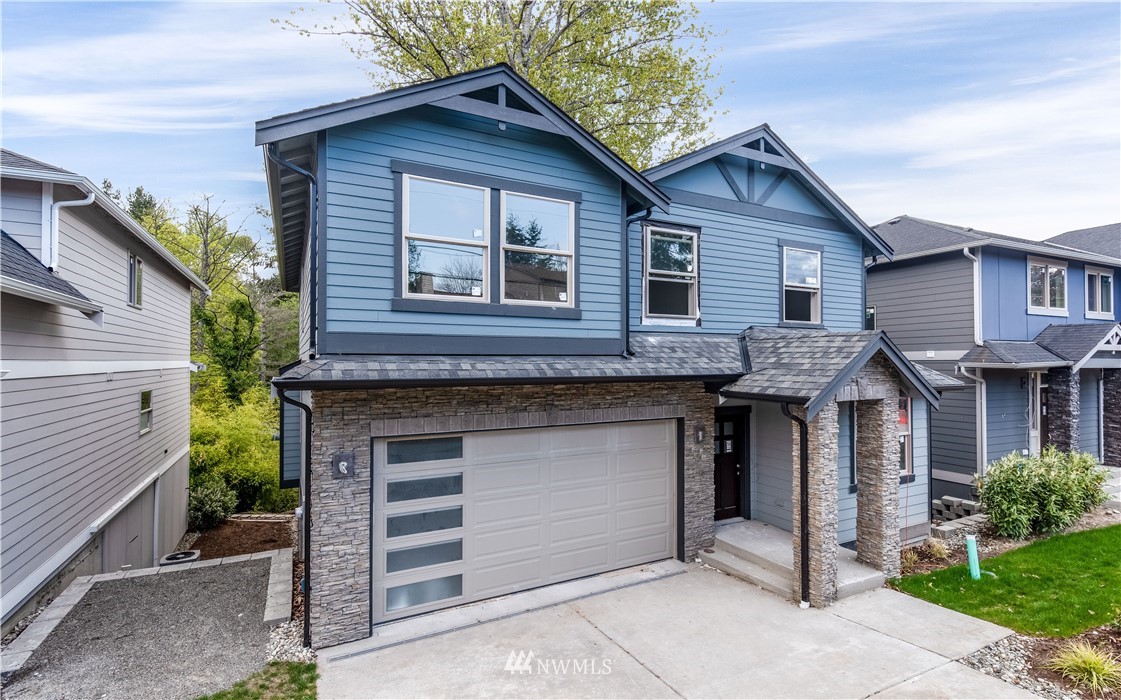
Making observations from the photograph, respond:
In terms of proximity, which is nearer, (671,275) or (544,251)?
(544,251)

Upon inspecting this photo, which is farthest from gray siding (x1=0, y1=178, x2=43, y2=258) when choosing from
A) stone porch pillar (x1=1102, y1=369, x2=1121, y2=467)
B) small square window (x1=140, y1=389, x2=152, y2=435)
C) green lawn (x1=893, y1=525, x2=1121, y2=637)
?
stone porch pillar (x1=1102, y1=369, x2=1121, y2=467)

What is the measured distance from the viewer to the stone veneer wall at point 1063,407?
41.5ft

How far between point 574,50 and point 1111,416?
1903 centimetres

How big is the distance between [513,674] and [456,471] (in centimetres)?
241

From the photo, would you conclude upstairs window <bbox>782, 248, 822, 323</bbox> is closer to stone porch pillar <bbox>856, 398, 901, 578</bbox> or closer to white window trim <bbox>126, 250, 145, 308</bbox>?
stone porch pillar <bbox>856, 398, 901, 578</bbox>

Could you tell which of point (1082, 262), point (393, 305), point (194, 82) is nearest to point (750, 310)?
point (393, 305)

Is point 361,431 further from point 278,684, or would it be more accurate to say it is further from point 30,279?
point 30,279

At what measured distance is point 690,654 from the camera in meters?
5.56

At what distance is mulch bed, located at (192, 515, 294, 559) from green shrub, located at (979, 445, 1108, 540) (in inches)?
537

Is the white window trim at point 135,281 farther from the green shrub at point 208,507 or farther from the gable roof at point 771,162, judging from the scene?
the gable roof at point 771,162

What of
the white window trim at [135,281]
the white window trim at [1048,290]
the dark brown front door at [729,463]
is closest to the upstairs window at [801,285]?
the dark brown front door at [729,463]

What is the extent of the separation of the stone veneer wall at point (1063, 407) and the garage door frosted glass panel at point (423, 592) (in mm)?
14929

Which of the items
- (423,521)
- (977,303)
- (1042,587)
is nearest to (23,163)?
Answer: (423,521)

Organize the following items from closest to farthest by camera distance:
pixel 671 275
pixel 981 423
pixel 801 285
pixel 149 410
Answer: pixel 671 275
pixel 801 285
pixel 149 410
pixel 981 423
